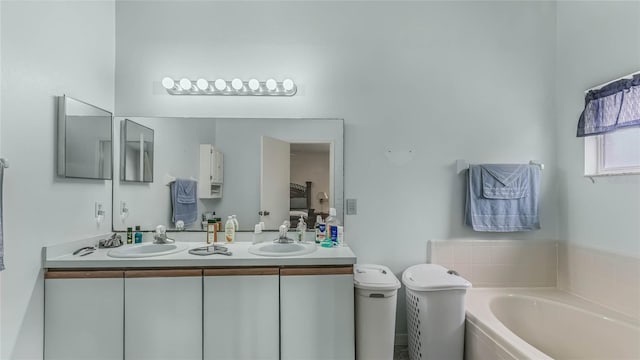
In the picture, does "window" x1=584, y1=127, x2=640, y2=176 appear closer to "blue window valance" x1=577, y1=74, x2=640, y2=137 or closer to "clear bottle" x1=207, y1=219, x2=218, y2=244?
"blue window valance" x1=577, y1=74, x2=640, y2=137

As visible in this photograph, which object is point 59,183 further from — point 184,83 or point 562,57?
point 562,57

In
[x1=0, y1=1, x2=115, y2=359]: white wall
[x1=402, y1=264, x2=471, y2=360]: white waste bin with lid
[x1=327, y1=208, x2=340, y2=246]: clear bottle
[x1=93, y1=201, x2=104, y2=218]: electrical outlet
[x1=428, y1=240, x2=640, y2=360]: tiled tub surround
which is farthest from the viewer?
[x1=327, y1=208, x2=340, y2=246]: clear bottle

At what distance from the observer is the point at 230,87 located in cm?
238

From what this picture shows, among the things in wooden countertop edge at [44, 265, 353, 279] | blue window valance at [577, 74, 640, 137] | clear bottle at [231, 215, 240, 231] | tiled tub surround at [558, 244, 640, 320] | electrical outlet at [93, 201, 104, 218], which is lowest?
tiled tub surround at [558, 244, 640, 320]

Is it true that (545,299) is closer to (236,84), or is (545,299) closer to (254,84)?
(254,84)

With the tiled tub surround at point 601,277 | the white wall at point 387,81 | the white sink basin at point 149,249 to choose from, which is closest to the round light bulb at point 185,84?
the white wall at point 387,81

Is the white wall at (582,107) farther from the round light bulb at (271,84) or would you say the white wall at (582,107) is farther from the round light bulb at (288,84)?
the round light bulb at (271,84)

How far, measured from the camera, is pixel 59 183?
1.82m

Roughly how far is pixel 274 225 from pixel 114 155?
1.27m

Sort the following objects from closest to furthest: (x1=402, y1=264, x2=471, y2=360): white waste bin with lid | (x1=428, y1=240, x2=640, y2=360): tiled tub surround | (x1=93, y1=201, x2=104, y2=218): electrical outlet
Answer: (x1=428, y1=240, x2=640, y2=360): tiled tub surround
(x1=402, y1=264, x2=471, y2=360): white waste bin with lid
(x1=93, y1=201, x2=104, y2=218): electrical outlet

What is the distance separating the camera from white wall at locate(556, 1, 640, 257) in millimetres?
1952

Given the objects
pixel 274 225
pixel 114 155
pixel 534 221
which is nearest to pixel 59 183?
pixel 114 155

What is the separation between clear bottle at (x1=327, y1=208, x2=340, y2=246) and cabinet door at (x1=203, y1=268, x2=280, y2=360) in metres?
0.59

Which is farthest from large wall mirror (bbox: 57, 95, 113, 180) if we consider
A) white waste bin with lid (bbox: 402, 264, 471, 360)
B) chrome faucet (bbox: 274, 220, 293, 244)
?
white waste bin with lid (bbox: 402, 264, 471, 360)
